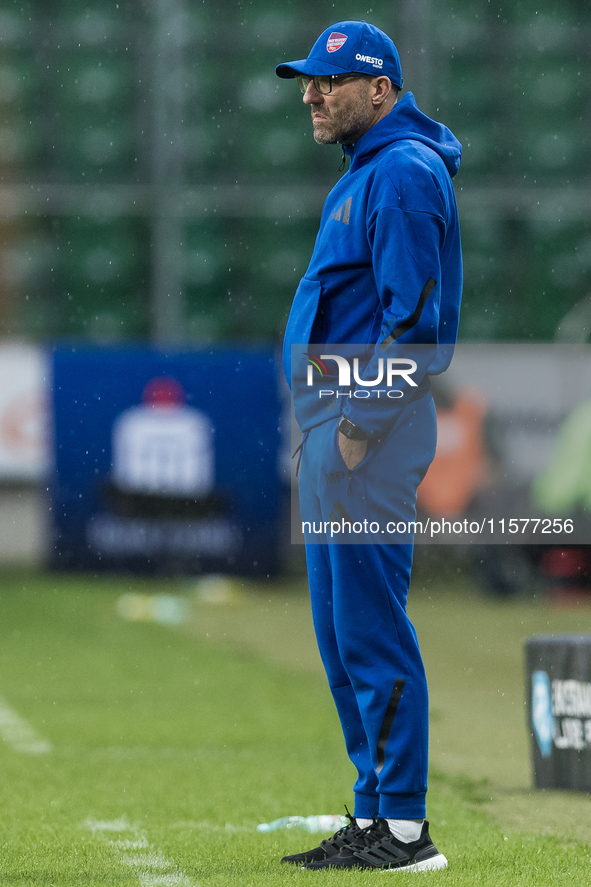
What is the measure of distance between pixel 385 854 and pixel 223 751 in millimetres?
2630

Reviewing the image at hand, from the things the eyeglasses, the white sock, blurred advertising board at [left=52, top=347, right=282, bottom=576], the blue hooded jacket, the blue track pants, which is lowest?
blurred advertising board at [left=52, top=347, right=282, bottom=576]

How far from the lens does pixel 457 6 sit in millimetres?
16562

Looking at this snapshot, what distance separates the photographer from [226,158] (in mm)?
16844

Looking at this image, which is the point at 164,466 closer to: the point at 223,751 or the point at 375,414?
the point at 223,751

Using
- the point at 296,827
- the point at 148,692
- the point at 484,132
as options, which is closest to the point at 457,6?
the point at 484,132

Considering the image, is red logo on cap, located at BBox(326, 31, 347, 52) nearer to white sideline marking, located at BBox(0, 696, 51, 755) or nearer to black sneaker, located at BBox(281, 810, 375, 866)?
black sneaker, located at BBox(281, 810, 375, 866)

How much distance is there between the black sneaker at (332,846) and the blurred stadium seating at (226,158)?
13181mm

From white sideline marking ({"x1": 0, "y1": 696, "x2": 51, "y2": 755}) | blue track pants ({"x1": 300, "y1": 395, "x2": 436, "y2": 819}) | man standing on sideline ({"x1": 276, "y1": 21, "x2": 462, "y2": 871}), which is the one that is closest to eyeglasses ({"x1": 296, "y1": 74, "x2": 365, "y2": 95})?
man standing on sideline ({"x1": 276, "y1": 21, "x2": 462, "y2": 871})

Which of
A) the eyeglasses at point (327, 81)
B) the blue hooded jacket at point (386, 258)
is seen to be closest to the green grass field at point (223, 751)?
the blue hooded jacket at point (386, 258)

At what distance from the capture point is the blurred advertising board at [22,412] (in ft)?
42.8

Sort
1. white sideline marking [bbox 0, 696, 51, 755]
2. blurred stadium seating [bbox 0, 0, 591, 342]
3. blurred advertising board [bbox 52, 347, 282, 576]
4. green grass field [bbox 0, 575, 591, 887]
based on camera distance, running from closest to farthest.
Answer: green grass field [bbox 0, 575, 591, 887], white sideline marking [bbox 0, 696, 51, 755], blurred advertising board [bbox 52, 347, 282, 576], blurred stadium seating [bbox 0, 0, 591, 342]

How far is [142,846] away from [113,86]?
47.2 feet

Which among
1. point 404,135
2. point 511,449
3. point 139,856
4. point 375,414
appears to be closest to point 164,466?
point 511,449

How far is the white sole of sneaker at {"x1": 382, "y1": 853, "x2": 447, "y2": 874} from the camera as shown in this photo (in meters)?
3.24
